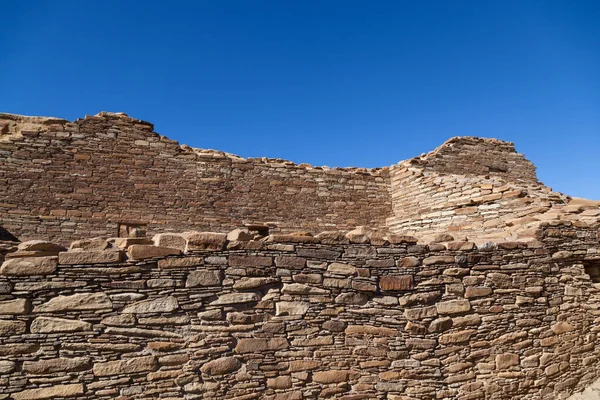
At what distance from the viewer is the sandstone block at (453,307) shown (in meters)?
4.66

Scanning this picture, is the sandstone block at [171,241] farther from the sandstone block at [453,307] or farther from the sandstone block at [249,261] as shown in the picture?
the sandstone block at [453,307]

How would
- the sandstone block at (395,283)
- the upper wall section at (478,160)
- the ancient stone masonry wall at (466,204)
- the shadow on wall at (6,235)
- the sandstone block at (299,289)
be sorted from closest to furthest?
1. the sandstone block at (299,289)
2. the sandstone block at (395,283)
3. the ancient stone masonry wall at (466,204)
4. the shadow on wall at (6,235)
5. the upper wall section at (478,160)

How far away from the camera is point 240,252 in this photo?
4.06m

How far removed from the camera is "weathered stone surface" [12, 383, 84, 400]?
324 cm

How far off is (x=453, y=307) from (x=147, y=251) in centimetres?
361

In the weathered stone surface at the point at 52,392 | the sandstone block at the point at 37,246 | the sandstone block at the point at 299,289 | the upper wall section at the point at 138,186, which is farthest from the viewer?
the upper wall section at the point at 138,186

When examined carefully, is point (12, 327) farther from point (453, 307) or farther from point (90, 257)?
point (453, 307)

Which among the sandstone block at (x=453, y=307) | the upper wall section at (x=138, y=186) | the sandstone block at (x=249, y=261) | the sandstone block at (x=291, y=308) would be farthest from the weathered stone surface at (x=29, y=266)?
the upper wall section at (x=138, y=186)

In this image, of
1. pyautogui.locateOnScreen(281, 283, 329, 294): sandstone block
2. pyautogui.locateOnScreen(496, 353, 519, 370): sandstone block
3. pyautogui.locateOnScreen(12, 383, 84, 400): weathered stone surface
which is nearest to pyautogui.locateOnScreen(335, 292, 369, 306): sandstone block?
pyautogui.locateOnScreen(281, 283, 329, 294): sandstone block

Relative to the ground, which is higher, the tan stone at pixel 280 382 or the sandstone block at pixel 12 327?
the sandstone block at pixel 12 327

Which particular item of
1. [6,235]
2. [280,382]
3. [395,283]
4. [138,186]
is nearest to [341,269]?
[395,283]

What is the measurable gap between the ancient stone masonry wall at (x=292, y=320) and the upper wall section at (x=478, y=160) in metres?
6.75

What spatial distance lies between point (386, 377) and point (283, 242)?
1899mm

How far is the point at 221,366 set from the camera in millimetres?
3762
